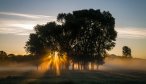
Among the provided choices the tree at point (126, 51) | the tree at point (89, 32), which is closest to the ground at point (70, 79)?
the tree at point (89, 32)

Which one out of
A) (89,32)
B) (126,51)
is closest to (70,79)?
(89,32)

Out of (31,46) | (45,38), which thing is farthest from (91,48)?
(31,46)

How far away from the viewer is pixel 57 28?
319 feet

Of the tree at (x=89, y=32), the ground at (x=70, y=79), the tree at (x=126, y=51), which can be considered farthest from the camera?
the tree at (x=126, y=51)

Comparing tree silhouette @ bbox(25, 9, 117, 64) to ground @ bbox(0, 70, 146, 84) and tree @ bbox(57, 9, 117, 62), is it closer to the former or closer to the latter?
tree @ bbox(57, 9, 117, 62)

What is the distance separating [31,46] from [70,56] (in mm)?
22447

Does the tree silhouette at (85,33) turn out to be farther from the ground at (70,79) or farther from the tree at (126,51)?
the tree at (126,51)

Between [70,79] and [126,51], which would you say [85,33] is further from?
[126,51]

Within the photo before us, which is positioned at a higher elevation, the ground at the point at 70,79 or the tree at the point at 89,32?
the tree at the point at 89,32

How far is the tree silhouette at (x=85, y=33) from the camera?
93938 millimetres

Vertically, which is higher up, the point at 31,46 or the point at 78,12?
the point at 78,12

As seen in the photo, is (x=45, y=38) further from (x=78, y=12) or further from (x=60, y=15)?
(x=78, y=12)

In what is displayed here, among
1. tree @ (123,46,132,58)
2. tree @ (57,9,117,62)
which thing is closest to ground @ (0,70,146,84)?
tree @ (57,9,117,62)

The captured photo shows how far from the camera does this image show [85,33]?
314 ft
